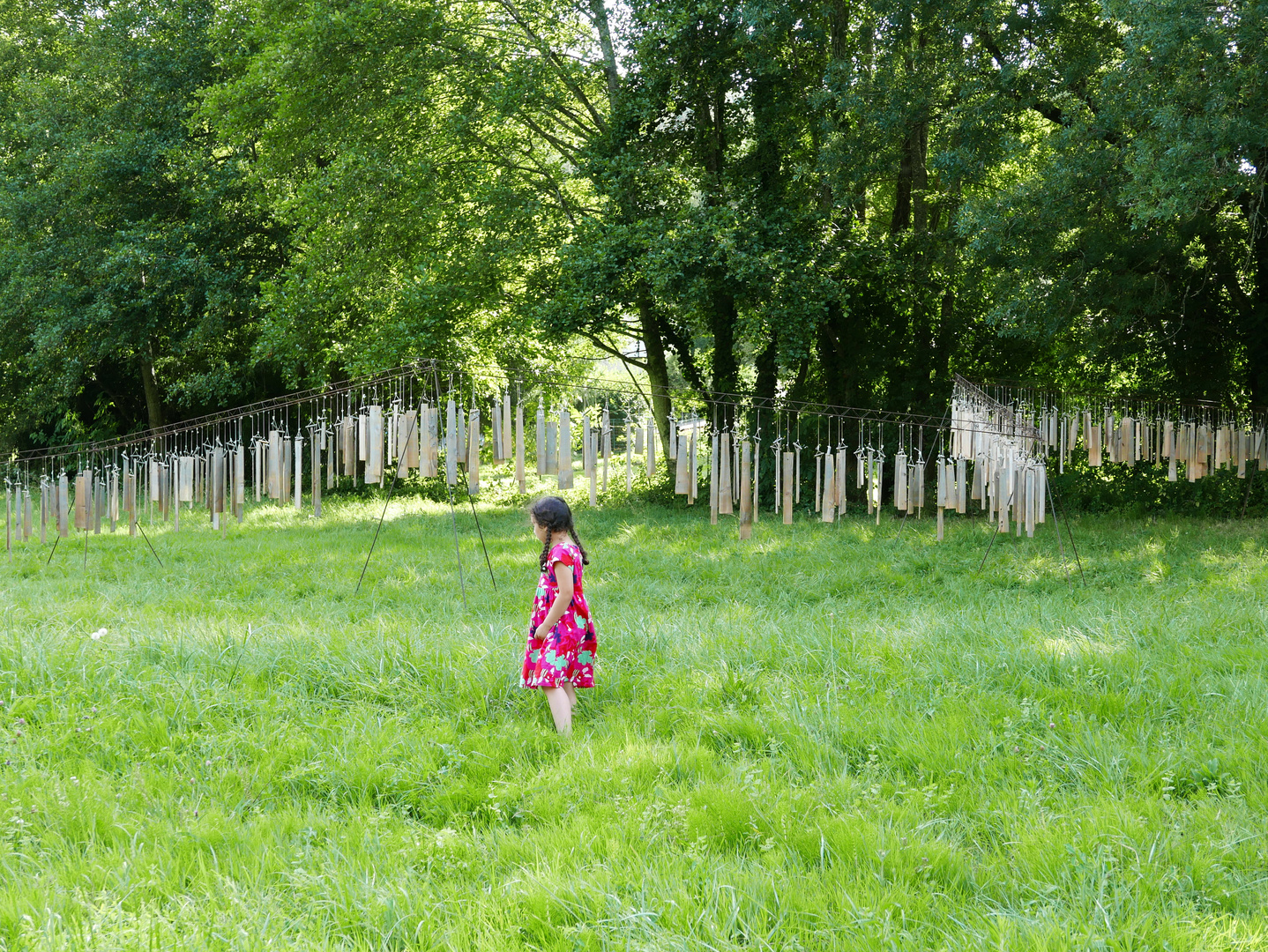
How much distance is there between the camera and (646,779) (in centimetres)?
484

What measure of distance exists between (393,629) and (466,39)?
13.9m

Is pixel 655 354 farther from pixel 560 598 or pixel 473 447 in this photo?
pixel 560 598

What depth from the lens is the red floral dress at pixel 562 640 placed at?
18.6ft

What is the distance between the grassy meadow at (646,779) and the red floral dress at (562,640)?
27 cm

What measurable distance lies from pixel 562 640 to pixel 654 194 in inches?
487

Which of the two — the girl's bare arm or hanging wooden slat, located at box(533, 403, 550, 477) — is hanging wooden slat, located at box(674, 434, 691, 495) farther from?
the girl's bare arm

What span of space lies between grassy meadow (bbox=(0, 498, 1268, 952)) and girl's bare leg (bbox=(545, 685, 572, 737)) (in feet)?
0.33

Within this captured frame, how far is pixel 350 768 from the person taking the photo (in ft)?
16.5

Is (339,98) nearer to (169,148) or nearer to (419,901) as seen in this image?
(169,148)

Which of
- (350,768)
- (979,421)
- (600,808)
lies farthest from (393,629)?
(979,421)

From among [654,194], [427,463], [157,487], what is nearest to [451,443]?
[427,463]

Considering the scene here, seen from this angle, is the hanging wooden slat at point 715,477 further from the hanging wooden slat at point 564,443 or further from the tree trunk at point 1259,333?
the tree trunk at point 1259,333

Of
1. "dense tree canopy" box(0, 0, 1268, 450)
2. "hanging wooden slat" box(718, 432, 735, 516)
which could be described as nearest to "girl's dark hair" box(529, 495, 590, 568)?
"hanging wooden slat" box(718, 432, 735, 516)

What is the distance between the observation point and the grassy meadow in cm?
363
